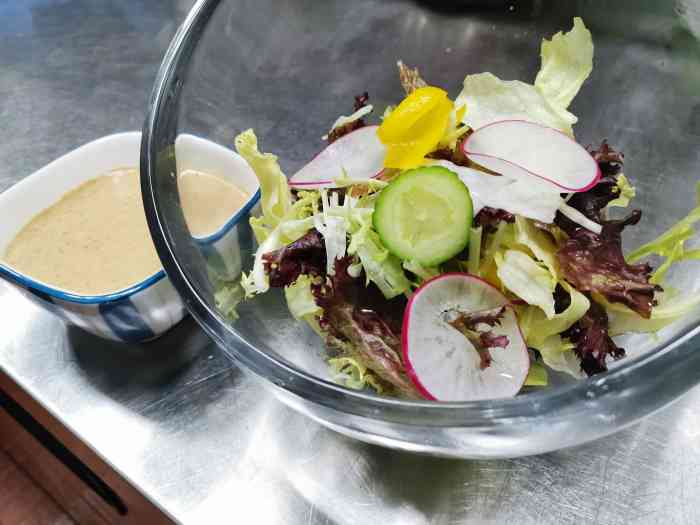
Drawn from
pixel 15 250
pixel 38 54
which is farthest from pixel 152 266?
pixel 38 54

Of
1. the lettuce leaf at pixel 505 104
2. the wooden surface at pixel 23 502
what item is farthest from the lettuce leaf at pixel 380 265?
the wooden surface at pixel 23 502

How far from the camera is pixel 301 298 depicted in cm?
75

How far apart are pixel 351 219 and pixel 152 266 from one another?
0.87ft

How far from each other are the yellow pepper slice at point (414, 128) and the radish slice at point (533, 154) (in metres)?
0.04

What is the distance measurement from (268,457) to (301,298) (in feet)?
0.59

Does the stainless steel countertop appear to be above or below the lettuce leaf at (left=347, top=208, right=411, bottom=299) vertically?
below

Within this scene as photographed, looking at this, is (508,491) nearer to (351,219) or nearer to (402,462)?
(402,462)

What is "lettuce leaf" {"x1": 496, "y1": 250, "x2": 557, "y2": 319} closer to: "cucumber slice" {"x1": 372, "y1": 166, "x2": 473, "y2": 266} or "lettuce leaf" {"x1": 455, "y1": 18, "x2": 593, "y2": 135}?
"cucumber slice" {"x1": 372, "y1": 166, "x2": 473, "y2": 266}

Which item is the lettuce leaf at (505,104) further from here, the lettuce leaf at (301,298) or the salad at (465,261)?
the lettuce leaf at (301,298)

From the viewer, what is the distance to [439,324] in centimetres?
66

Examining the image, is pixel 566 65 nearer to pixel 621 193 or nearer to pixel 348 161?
pixel 621 193

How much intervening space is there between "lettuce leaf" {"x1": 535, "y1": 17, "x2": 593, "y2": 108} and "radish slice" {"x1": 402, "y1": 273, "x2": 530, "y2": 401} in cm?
31

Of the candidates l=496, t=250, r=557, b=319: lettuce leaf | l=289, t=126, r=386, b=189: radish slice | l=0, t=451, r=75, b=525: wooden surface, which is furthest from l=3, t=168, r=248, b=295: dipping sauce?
l=0, t=451, r=75, b=525: wooden surface

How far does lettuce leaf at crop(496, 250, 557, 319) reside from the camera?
0.68 m
